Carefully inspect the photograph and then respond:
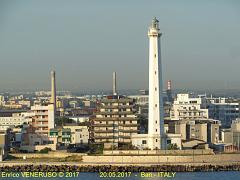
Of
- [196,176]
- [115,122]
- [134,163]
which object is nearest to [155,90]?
[134,163]

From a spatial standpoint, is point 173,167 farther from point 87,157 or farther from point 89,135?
point 89,135

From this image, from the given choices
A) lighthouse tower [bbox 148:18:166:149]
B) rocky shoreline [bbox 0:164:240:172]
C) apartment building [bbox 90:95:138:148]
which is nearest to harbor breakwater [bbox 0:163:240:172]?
rocky shoreline [bbox 0:164:240:172]

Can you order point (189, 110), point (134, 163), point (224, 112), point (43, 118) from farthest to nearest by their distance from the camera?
point (224, 112) → point (189, 110) → point (43, 118) → point (134, 163)

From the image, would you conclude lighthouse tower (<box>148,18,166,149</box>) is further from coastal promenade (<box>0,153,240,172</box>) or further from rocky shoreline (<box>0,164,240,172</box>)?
rocky shoreline (<box>0,164,240,172</box>)

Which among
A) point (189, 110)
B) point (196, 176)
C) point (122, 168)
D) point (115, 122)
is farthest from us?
point (189, 110)

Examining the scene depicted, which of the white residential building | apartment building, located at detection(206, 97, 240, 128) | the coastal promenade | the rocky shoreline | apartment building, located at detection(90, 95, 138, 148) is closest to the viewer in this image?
the rocky shoreline

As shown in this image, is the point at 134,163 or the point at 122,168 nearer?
the point at 122,168

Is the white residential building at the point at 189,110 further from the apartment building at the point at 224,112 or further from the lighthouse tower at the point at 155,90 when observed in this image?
the lighthouse tower at the point at 155,90

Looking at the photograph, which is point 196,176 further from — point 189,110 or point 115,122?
point 189,110

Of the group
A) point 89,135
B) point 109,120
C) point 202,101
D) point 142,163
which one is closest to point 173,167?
point 142,163
